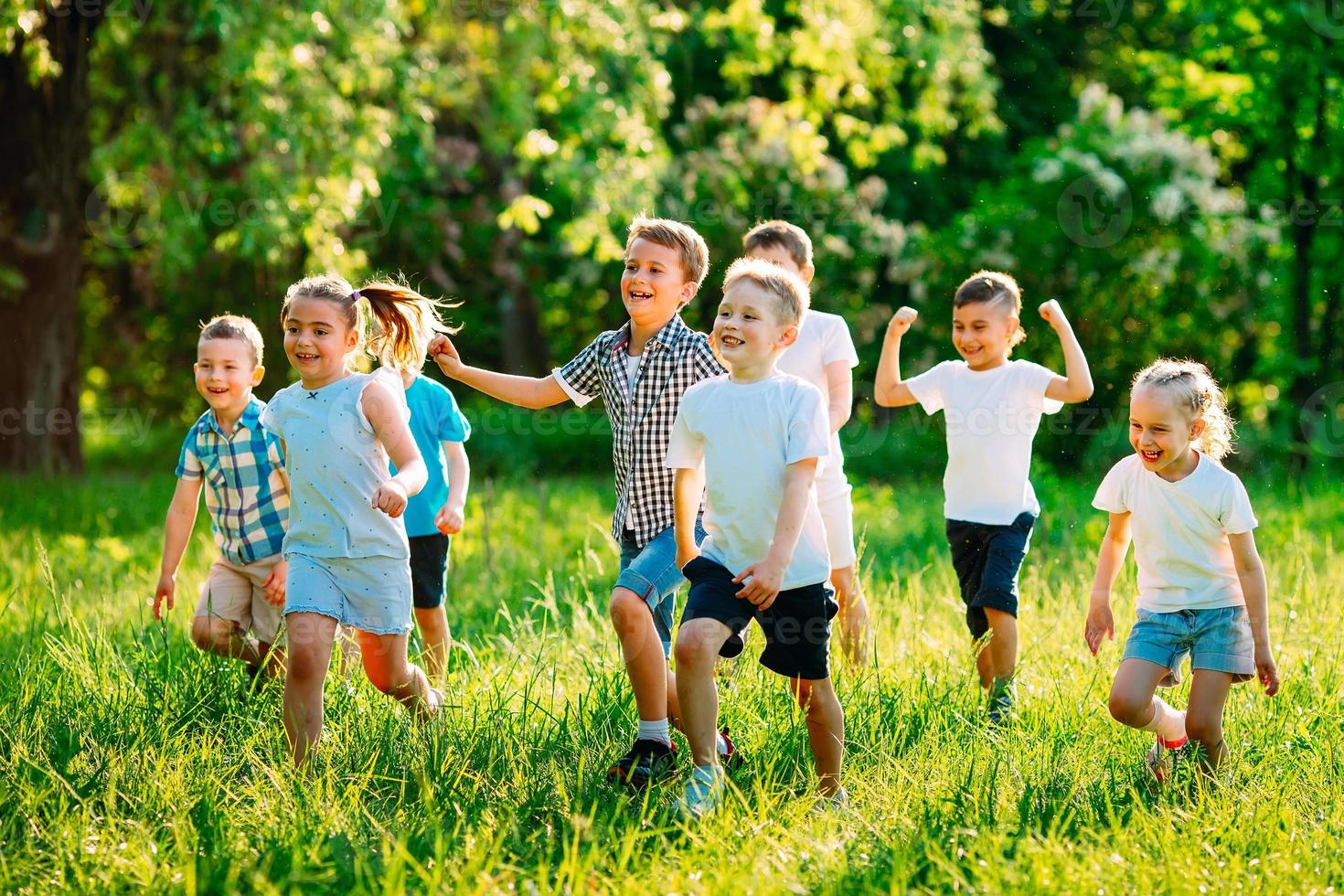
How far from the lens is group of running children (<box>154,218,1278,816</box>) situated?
3857mm

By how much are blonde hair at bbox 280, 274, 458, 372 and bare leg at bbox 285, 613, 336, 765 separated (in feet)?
3.02

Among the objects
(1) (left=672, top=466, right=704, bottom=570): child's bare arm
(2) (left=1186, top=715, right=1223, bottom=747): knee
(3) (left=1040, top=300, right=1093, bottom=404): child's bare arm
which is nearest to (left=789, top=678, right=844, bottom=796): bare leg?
(1) (left=672, top=466, right=704, bottom=570): child's bare arm

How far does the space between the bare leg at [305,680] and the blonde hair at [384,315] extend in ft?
3.02

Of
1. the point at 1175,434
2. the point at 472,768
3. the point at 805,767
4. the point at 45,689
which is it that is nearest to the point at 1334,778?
the point at 1175,434

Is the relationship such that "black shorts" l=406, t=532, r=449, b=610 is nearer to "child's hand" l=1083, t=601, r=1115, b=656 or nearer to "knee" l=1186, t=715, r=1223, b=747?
"child's hand" l=1083, t=601, r=1115, b=656

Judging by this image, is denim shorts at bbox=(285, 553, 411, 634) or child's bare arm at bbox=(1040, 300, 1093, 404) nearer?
denim shorts at bbox=(285, 553, 411, 634)

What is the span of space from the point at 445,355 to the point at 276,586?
0.96 m

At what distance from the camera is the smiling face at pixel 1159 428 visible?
4.04 m

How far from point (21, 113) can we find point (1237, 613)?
11.5 m

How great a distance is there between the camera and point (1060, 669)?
17.0 feet

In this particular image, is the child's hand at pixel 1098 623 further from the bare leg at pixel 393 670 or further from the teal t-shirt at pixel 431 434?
the teal t-shirt at pixel 431 434

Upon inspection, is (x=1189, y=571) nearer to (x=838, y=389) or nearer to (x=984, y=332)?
(x=984, y=332)

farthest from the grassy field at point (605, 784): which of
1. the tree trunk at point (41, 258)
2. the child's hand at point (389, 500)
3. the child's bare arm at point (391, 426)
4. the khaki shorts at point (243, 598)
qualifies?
the tree trunk at point (41, 258)

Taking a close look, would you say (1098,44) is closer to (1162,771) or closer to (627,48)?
(627,48)
